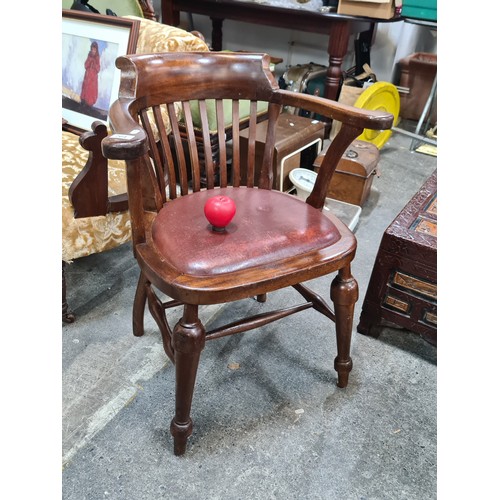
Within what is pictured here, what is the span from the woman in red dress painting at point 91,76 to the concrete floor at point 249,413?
0.74 metres

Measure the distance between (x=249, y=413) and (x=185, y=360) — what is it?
387 millimetres

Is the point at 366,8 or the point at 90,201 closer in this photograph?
the point at 90,201

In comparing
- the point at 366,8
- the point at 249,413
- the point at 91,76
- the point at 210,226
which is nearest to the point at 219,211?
the point at 210,226

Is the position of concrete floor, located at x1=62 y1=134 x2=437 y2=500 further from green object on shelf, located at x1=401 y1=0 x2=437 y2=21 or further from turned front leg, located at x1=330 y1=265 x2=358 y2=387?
green object on shelf, located at x1=401 y1=0 x2=437 y2=21

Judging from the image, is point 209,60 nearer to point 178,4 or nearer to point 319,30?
point 319,30

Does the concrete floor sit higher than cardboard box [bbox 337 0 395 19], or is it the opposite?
cardboard box [bbox 337 0 395 19]

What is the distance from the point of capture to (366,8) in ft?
8.95

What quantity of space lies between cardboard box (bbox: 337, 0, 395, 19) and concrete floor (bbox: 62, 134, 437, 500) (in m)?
1.99

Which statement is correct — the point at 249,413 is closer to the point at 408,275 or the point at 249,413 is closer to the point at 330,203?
the point at 408,275

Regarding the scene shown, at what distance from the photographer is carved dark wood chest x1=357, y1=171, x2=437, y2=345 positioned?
138cm

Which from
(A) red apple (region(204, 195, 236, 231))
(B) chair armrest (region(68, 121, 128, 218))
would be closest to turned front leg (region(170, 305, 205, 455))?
(A) red apple (region(204, 195, 236, 231))

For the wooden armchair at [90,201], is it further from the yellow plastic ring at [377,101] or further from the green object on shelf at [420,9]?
the green object on shelf at [420,9]

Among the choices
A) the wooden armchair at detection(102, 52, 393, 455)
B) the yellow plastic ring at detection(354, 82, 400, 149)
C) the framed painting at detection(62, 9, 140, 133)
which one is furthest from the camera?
the yellow plastic ring at detection(354, 82, 400, 149)

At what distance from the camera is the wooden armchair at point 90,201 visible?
130 centimetres
